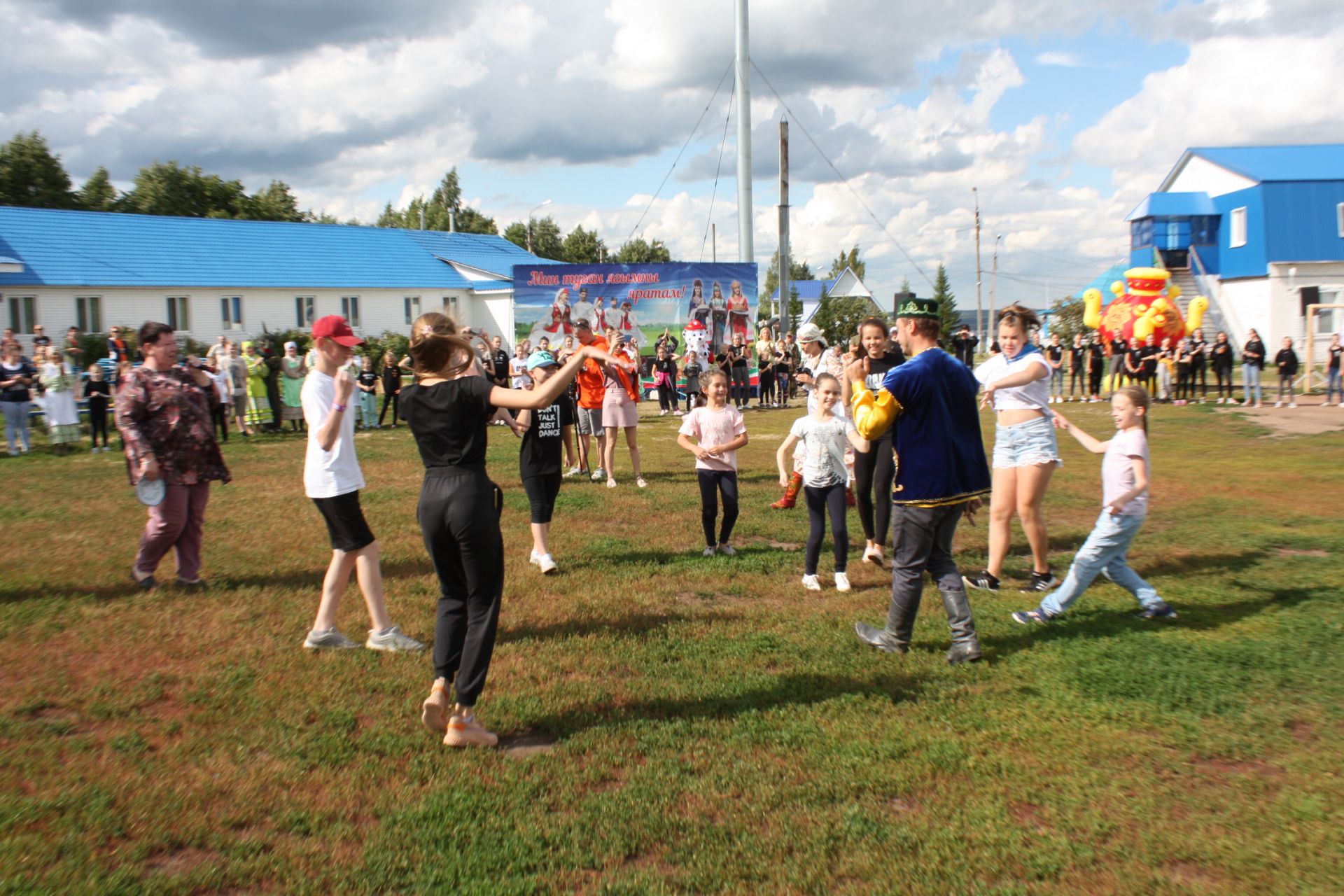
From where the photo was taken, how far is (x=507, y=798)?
3.99m

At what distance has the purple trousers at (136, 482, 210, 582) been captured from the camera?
23.6ft

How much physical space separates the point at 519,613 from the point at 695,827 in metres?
3.17

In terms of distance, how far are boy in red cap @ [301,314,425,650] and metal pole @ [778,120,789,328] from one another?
84.8ft

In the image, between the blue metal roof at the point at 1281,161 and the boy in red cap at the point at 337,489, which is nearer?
the boy in red cap at the point at 337,489

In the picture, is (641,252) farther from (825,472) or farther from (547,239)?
(825,472)

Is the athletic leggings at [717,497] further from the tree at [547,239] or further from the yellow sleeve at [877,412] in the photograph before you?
the tree at [547,239]

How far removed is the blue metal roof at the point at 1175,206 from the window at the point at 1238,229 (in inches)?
66.9

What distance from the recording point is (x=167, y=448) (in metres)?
7.20

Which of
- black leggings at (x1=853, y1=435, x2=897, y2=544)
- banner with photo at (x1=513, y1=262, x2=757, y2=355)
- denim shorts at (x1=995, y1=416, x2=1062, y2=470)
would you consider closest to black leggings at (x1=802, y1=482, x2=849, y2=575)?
black leggings at (x1=853, y1=435, x2=897, y2=544)

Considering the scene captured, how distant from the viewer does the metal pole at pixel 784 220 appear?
102 ft

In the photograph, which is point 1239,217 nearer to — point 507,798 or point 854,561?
point 854,561

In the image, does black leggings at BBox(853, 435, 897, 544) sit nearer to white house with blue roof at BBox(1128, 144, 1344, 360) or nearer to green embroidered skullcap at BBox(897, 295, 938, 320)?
green embroidered skullcap at BBox(897, 295, 938, 320)

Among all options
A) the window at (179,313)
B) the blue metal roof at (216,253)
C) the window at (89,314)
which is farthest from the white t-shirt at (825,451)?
the window at (179,313)

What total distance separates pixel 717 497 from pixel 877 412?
2.96 metres
